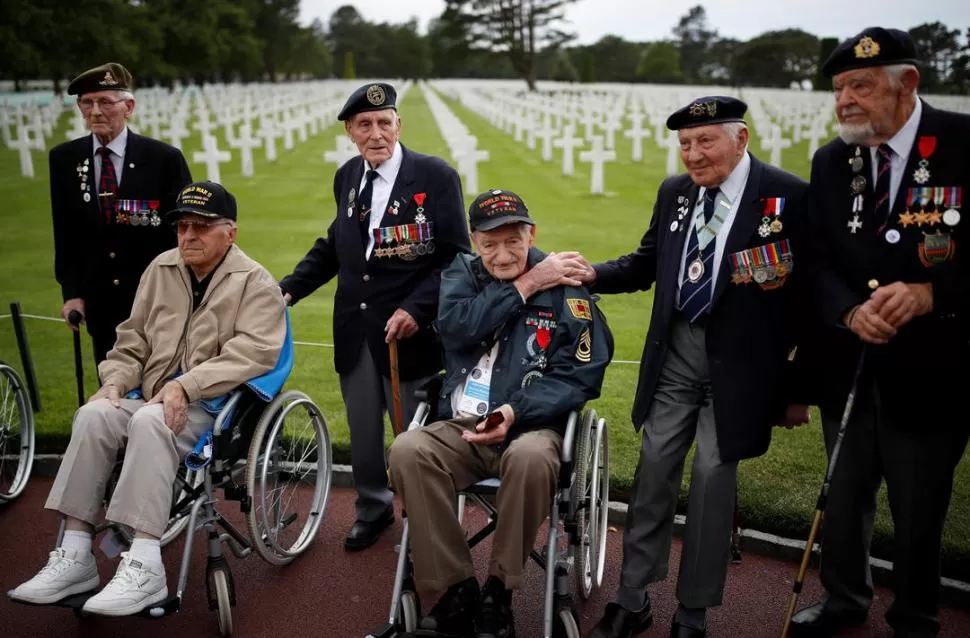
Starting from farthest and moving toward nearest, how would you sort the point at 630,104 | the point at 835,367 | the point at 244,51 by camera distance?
1. the point at 244,51
2. the point at 630,104
3. the point at 835,367

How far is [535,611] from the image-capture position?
3930mm

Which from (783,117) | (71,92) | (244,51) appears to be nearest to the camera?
(71,92)

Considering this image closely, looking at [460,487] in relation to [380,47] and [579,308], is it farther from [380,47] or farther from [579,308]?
[380,47]

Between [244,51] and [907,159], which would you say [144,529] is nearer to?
[907,159]

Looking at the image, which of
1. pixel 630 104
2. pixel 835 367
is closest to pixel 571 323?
pixel 835 367

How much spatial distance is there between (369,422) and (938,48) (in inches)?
715

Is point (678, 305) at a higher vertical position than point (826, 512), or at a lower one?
higher

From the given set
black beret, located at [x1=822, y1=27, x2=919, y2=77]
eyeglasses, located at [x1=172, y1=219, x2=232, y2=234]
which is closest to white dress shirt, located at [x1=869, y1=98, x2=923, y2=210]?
black beret, located at [x1=822, y1=27, x2=919, y2=77]

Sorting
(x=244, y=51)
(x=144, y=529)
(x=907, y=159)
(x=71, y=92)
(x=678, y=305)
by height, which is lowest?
(x=144, y=529)

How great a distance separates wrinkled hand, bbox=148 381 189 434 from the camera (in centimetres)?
379

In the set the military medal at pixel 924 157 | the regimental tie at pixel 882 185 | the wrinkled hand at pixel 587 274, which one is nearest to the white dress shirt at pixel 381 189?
the wrinkled hand at pixel 587 274

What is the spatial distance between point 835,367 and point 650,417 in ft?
2.45

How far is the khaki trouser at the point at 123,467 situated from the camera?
3.60m

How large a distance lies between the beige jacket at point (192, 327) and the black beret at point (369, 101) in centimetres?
83
